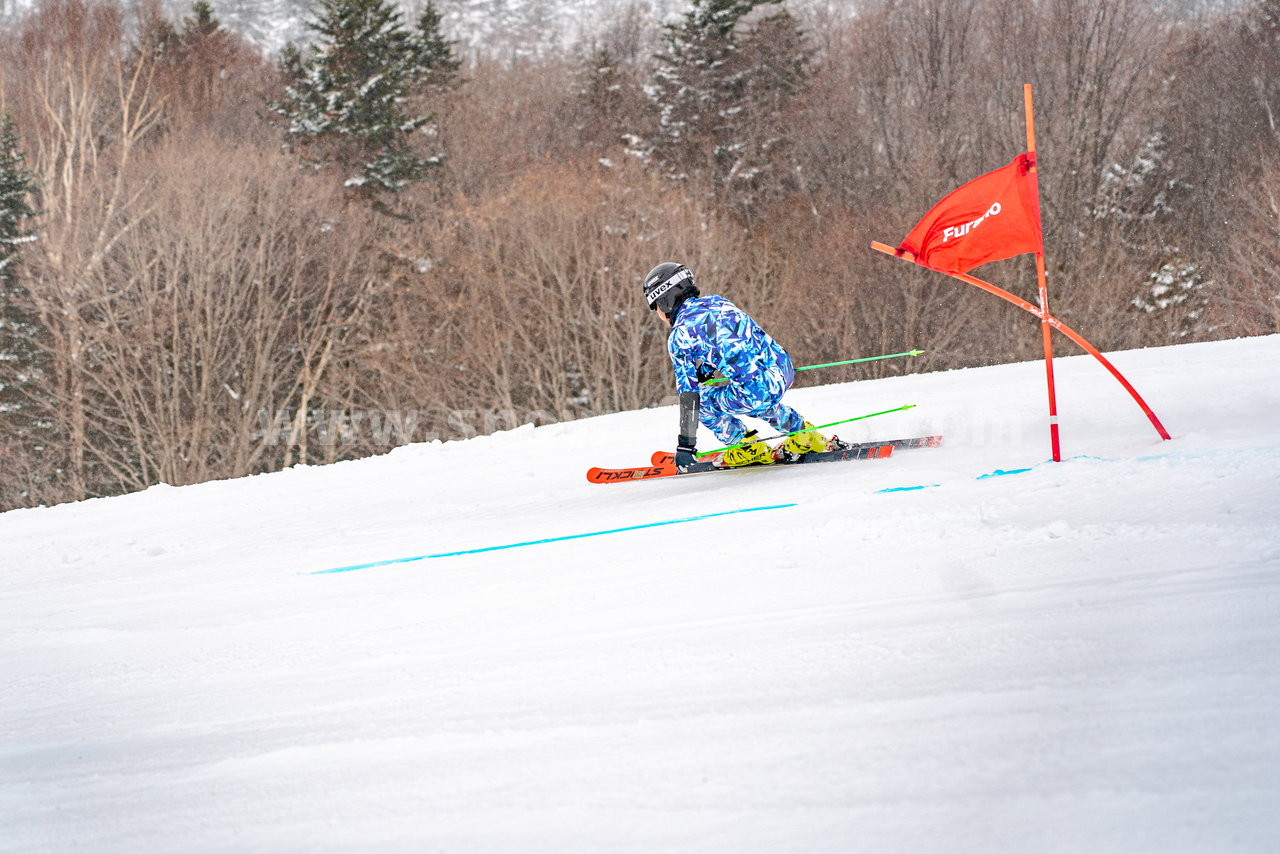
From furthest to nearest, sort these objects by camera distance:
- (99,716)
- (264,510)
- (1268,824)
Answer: (264,510), (99,716), (1268,824)

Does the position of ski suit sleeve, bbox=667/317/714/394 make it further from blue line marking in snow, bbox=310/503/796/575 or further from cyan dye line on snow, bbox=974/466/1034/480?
cyan dye line on snow, bbox=974/466/1034/480

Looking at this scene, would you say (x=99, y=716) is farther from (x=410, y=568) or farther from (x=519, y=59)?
(x=519, y=59)

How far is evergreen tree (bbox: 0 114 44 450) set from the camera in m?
25.5

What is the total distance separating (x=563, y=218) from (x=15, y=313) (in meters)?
13.3

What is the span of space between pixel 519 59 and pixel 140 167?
26.8 meters

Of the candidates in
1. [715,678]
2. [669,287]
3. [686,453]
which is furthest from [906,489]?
[715,678]

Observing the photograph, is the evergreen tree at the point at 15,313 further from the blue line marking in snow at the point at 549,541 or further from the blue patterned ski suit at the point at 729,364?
the blue line marking in snow at the point at 549,541

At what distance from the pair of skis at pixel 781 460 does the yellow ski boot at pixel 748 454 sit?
0.11ft

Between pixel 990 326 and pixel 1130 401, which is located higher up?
pixel 990 326

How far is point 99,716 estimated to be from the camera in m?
3.60

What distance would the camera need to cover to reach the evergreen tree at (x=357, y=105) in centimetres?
3403

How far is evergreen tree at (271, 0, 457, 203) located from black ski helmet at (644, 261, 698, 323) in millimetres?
28639

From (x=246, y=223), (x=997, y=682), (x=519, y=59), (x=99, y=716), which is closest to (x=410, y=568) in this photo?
(x=99, y=716)

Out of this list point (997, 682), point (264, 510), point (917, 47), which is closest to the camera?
point (997, 682)
